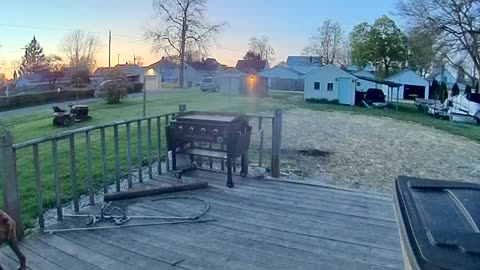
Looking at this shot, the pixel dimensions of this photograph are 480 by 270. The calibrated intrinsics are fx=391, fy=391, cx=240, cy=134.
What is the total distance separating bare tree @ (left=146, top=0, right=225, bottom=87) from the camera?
31822 mm

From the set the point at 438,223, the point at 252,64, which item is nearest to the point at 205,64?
the point at 252,64

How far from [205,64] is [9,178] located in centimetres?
4566

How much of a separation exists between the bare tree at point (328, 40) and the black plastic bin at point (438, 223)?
41940mm

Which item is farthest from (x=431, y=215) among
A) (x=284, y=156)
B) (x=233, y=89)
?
(x=233, y=89)

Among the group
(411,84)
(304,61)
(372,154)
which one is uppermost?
(304,61)

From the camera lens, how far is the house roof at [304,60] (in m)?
42.3

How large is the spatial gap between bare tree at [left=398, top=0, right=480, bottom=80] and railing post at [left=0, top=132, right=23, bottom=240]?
2560cm

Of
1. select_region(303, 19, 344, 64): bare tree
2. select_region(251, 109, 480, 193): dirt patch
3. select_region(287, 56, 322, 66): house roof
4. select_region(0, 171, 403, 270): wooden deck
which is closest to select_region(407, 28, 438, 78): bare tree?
select_region(251, 109, 480, 193): dirt patch

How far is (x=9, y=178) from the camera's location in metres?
2.62

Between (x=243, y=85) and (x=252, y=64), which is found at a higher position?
(x=252, y=64)

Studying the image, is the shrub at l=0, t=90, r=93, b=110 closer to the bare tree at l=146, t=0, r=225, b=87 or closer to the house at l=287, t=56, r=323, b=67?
the bare tree at l=146, t=0, r=225, b=87

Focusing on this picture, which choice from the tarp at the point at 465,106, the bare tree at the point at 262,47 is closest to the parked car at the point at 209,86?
the tarp at the point at 465,106

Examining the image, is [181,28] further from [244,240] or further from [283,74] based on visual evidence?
[244,240]

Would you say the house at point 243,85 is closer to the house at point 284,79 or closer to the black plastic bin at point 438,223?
the house at point 284,79
